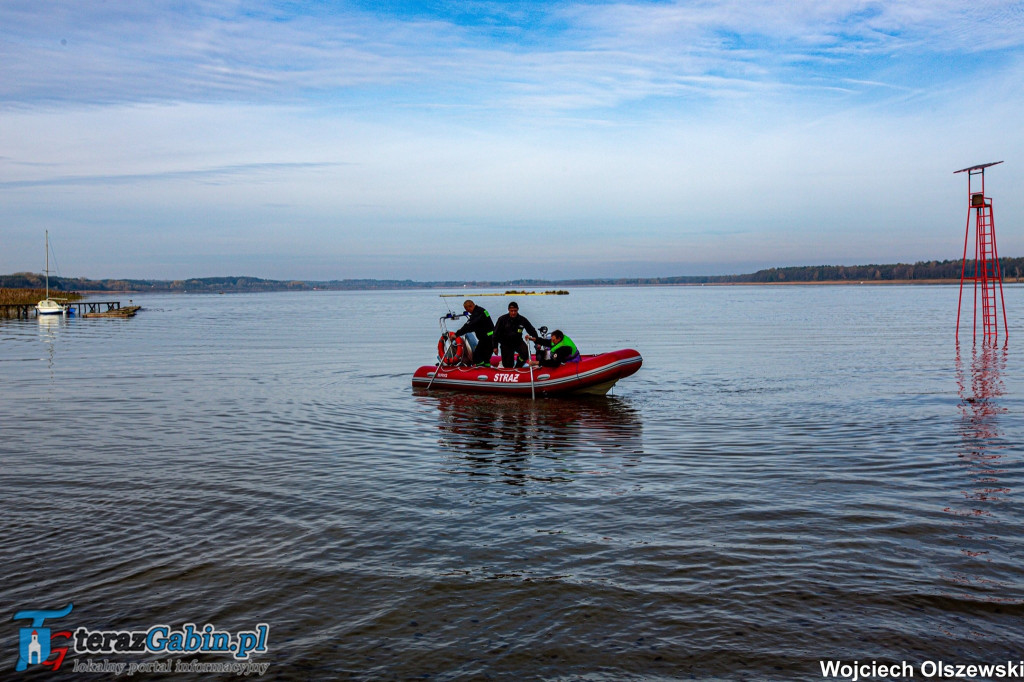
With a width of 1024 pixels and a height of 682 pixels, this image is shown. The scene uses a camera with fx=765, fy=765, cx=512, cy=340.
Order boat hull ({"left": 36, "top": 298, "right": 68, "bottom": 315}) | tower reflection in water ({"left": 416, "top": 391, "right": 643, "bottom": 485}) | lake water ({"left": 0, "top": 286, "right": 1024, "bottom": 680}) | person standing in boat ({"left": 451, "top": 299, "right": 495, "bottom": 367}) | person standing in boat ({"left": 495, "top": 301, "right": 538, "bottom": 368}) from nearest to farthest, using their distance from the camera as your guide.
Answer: lake water ({"left": 0, "top": 286, "right": 1024, "bottom": 680})
tower reflection in water ({"left": 416, "top": 391, "right": 643, "bottom": 485})
person standing in boat ({"left": 495, "top": 301, "right": 538, "bottom": 368})
person standing in boat ({"left": 451, "top": 299, "right": 495, "bottom": 367})
boat hull ({"left": 36, "top": 298, "right": 68, "bottom": 315})

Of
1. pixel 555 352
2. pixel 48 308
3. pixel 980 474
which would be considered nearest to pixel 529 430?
pixel 555 352

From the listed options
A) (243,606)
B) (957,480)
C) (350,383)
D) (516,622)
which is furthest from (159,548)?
(350,383)

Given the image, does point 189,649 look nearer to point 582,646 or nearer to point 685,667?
point 582,646

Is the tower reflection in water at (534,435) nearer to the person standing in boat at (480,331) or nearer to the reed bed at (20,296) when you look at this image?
the person standing in boat at (480,331)

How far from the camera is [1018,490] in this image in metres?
8.66

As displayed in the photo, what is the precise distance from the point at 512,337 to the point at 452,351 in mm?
2168

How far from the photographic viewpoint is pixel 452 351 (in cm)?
1928

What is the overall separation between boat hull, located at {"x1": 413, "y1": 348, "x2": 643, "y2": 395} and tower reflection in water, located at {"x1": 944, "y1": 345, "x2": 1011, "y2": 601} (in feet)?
21.3

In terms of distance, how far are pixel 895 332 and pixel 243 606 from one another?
119ft

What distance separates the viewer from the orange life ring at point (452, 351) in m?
19.0

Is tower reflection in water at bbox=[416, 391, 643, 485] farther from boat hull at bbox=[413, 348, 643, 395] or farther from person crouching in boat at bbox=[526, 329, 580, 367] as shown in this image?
person crouching in boat at bbox=[526, 329, 580, 367]

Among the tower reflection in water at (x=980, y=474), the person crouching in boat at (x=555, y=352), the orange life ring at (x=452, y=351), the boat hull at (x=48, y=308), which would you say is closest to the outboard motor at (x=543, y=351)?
the person crouching in boat at (x=555, y=352)

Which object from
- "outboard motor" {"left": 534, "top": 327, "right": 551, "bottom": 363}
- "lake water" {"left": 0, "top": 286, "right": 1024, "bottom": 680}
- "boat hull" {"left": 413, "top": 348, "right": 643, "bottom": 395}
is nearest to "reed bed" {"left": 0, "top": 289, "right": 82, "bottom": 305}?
"lake water" {"left": 0, "top": 286, "right": 1024, "bottom": 680}

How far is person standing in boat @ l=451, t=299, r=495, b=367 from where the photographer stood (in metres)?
18.8
